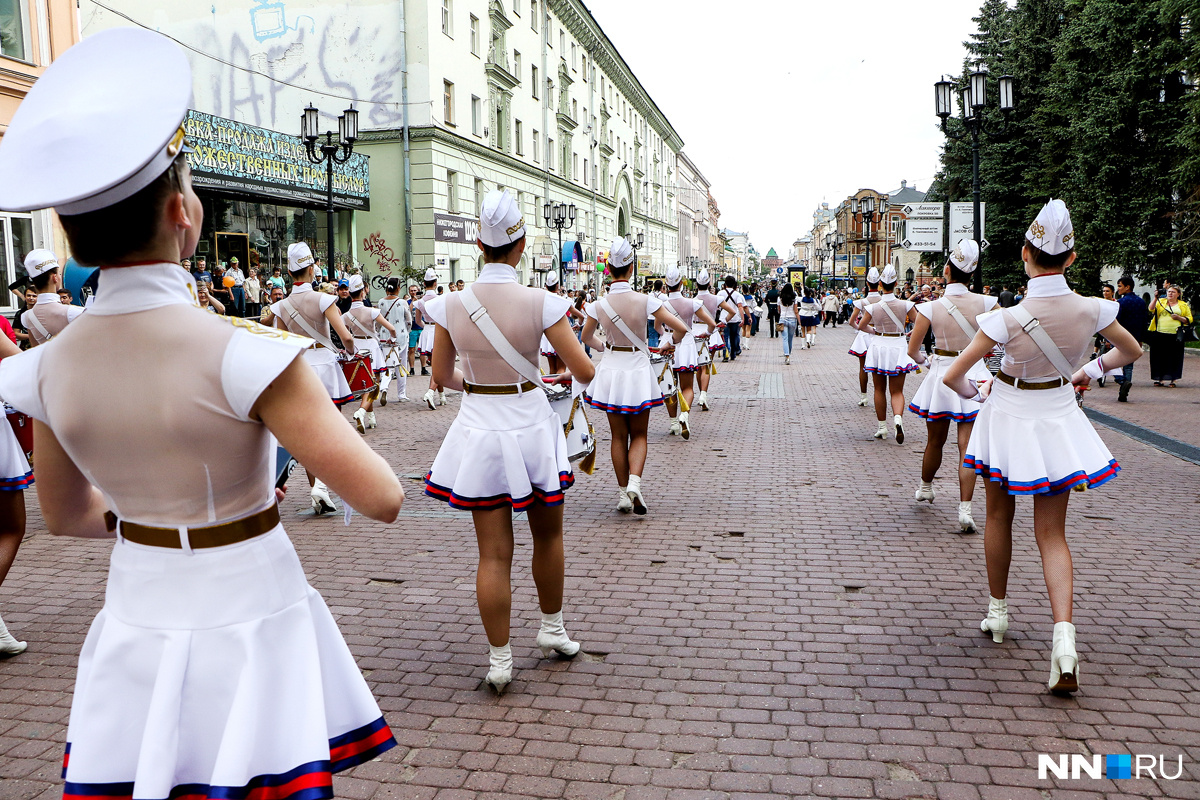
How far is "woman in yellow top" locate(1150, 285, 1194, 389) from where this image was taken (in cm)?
1598

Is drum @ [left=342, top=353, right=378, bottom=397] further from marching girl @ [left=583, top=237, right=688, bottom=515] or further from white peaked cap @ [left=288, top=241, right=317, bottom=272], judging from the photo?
marching girl @ [left=583, top=237, right=688, bottom=515]

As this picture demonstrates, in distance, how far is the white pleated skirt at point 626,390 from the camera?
757 cm

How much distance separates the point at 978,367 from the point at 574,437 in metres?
4.40

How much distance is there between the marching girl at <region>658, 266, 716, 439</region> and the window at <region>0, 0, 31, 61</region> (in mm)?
12691

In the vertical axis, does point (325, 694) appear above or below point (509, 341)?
below

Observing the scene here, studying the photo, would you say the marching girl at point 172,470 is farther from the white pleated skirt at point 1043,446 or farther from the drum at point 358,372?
the drum at point 358,372

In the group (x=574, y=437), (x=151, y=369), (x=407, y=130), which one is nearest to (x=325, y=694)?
(x=151, y=369)

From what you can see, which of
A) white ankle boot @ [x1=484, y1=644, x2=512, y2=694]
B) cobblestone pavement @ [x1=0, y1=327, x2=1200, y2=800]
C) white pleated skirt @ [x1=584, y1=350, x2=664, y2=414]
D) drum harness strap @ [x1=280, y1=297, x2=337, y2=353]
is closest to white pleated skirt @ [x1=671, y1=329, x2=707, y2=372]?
cobblestone pavement @ [x1=0, y1=327, x2=1200, y2=800]

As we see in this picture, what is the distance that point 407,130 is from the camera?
28984mm

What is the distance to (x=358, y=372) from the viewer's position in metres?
9.23

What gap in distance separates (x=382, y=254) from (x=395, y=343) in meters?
15.3

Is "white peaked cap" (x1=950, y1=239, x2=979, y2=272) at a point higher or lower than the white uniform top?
higher

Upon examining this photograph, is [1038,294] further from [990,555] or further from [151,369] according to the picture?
[151,369]

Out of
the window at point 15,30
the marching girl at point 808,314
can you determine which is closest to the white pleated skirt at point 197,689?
the window at point 15,30
